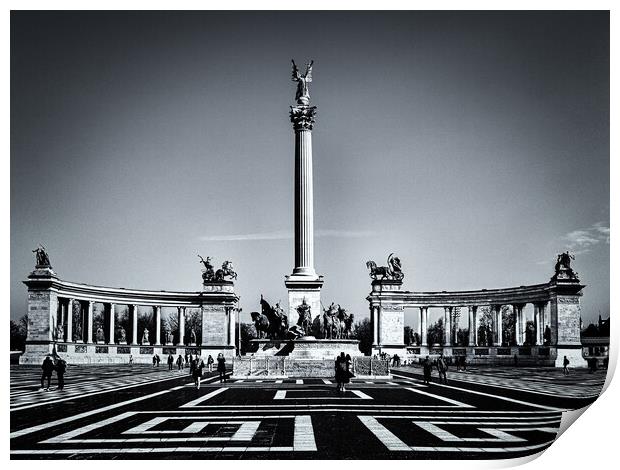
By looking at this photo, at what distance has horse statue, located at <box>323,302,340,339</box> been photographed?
1633 inches

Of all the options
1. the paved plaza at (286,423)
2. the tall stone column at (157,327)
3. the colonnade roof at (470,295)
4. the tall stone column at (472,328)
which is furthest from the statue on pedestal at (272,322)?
the tall stone column at (472,328)

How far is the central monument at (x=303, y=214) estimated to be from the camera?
144 ft

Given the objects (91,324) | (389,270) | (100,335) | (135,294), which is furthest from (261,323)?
(100,335)

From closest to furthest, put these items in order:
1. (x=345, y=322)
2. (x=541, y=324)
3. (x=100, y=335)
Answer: (x=345, y=322)
(x=541, y=324)
(x=100, y=335)

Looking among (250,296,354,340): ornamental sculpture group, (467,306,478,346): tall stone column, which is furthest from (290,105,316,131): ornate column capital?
(467,306,478,346): tall stone column

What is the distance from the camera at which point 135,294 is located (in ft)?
238

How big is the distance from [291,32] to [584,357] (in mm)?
46018

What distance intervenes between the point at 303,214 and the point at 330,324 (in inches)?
286

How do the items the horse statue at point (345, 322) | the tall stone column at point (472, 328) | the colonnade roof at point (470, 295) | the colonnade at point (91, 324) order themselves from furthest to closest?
the tall stone column at point (472, 328) < the colonnade roof at point (470, 295) < the colonnade at point (91, 324) < the horse statue at point (345, 322)

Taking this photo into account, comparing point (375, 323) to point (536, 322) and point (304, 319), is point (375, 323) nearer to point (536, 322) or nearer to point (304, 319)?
point (536, 322)

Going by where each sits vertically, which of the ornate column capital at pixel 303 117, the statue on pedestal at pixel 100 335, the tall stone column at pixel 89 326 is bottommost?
the statue on pedestal at pixel 100 335

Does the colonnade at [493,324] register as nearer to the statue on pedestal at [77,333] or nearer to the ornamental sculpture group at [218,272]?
the ornamental sculpture group at [218,272]

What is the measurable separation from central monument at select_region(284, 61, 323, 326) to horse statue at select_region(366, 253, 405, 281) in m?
34.8

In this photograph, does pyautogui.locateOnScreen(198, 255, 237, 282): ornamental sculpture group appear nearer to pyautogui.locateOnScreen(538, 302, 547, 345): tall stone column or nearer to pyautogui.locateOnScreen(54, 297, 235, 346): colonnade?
pyautogui.locateOnScreen(54, 297, 235, 346): colonnade
